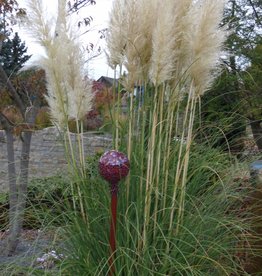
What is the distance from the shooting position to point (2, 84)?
574 cm

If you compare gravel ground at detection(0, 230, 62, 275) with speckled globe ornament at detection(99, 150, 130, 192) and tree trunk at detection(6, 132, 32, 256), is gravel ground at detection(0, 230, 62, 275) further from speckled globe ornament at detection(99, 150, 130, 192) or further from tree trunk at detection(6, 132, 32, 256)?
speckled globe ornament at detection(99, 150, 130, 192)

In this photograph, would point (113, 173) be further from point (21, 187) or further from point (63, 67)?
point (21, 187)

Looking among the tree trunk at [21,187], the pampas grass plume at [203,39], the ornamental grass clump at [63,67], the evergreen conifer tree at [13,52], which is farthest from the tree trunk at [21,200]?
the pampas grass plume at [203,39]

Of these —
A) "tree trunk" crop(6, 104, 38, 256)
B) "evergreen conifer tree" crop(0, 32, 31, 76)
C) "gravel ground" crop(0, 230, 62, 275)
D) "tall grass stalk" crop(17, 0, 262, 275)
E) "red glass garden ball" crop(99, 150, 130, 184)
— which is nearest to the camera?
"red glass garden ball" crop(99, 150, 130, 184)

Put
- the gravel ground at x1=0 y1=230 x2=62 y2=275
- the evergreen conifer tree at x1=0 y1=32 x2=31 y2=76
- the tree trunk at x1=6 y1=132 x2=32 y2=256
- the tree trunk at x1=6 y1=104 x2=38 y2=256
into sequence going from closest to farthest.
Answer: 1. the gravel ground at x1=0 y1=230 x2=62 y2=275
2. the tree trunk at x1=6 y1=132 x2=32 y2=256
3. the tree trunk at x1=6 y1=104 x2=38 y2=256
4. the evergreen conifer tree at x1=0 y1=32 x2=31 y2=76

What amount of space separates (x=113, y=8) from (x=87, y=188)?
94 centimetres

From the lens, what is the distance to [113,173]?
2.38 meters

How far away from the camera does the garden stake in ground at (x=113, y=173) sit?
7.81 ft

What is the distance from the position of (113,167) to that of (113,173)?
3cm

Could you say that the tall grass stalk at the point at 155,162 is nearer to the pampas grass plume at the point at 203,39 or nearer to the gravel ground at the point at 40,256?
the pampas grass plume at the point at 203,39

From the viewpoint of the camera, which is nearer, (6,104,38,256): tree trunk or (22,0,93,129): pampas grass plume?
(22,0,93,129): pampas grass plume

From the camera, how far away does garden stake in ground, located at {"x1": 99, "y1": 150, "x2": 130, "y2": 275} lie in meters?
2.38

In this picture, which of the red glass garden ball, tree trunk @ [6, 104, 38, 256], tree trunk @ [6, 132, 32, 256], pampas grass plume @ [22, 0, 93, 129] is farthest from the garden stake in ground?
tree trunk @ [6, 104, 38, 256]

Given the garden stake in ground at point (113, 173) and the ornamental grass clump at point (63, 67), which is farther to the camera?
the ornamental grass clump at point (63, 67)
